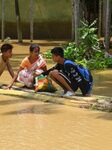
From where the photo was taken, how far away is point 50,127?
6.45 meters

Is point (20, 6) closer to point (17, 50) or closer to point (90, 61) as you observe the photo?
point (17, 50)

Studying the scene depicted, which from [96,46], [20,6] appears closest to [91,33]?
[96,46]

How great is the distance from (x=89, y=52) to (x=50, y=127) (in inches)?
304

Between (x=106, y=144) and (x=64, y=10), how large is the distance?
17.4 meters

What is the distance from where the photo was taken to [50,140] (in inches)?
230

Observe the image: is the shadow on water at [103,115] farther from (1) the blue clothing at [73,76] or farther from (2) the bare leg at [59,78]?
(2) the bare leg at [59,78]

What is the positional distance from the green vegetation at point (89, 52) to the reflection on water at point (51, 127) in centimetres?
530

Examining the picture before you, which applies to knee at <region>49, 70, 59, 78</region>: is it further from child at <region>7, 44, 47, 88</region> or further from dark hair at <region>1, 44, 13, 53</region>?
dark hair at <region>1, 44, 13, 53</region>

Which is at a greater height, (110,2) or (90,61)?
(110,2)

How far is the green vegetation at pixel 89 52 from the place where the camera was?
13183 mm

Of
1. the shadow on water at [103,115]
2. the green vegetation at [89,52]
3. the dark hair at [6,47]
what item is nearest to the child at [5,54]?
the dark hair at [6,47]

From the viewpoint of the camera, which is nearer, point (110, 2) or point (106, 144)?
point (106, 144)

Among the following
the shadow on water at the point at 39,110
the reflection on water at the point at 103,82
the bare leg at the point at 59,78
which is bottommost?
the reflection on water at the point at 103,82

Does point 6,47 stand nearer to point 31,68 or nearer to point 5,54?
point 5,54
